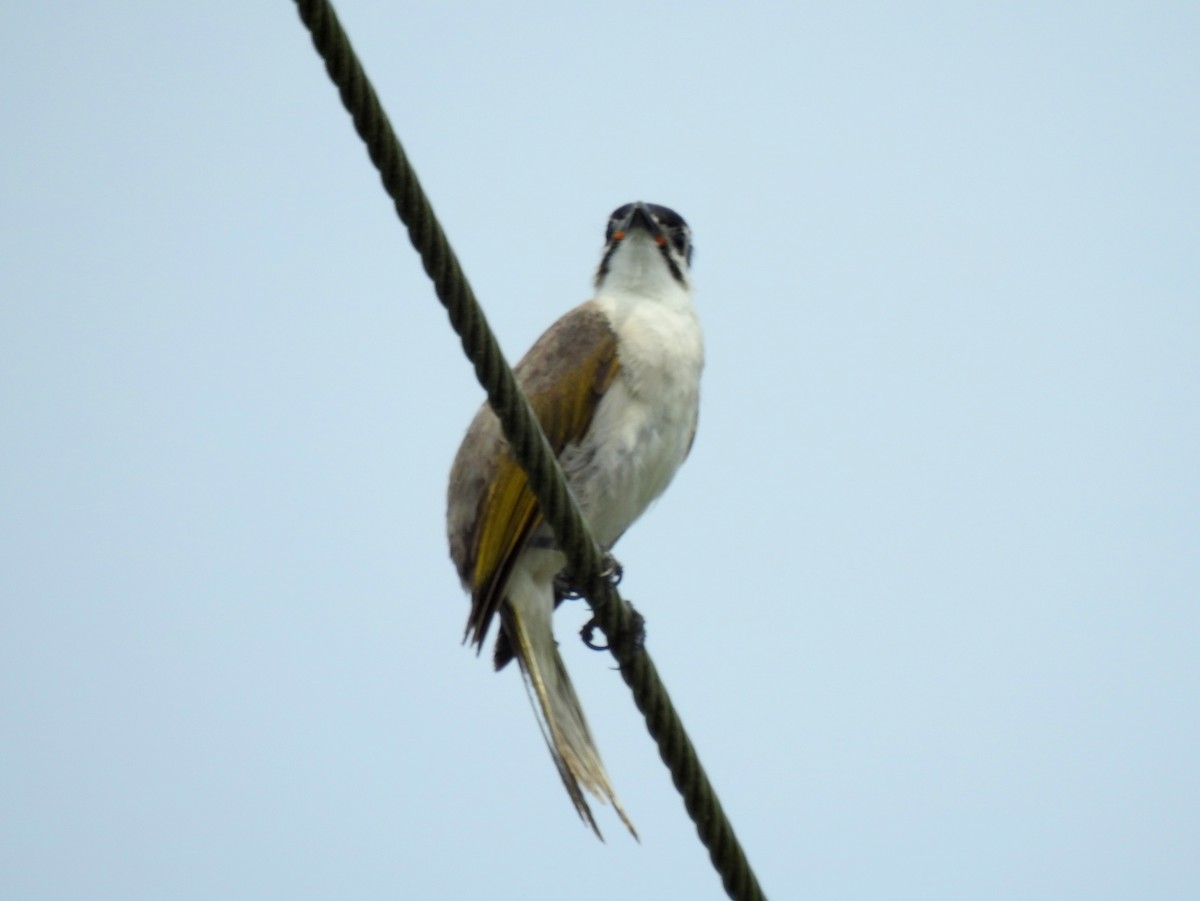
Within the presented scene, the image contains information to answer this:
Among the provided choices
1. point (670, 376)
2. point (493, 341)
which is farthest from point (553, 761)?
point (493, 341)

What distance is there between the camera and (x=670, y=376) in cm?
604

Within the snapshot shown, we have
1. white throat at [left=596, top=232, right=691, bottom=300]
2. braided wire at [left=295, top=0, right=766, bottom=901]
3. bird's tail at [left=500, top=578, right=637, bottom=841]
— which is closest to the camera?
braided wire at [left=295, top=0, right=766, bottom=901]

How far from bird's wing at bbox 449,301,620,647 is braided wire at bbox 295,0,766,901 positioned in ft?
2.25

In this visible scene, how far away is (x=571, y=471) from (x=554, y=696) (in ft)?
2.57

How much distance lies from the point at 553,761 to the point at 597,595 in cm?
112

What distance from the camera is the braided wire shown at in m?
3.22

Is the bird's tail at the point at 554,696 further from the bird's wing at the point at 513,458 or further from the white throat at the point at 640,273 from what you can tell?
the white throat at the point at 640,273

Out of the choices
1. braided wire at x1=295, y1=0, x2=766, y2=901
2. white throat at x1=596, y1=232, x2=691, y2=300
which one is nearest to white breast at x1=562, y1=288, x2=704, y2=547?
white throat at x1=596, y1=232, x2=691, y2=300

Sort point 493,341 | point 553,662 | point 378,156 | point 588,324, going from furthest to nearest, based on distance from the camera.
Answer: point 588,324, point 553,662, point 493,341, point 378,156

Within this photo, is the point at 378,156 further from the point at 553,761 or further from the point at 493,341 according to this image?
the point at 553,761

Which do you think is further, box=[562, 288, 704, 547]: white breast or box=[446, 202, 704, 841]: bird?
box=[562, 288, 704, 547]: white breast

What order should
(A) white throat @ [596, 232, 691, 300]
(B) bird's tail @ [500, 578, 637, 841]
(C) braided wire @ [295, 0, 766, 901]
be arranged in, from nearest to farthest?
(C) braided wire @ [295, 0, 766, 901] < (B) bird's tail @ [500, 578, 637, 841] < (A) white throat @ [596, 232, 691, 300]

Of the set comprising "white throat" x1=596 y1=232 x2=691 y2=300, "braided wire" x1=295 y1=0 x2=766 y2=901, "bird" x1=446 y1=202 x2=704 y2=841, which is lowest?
"braided wire" x1=295 y1=0 x2=766 y2=901

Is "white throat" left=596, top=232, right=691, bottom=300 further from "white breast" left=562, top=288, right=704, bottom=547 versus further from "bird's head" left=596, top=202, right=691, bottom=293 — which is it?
"white breast" left=562, top=288, right=704, bottom=547
